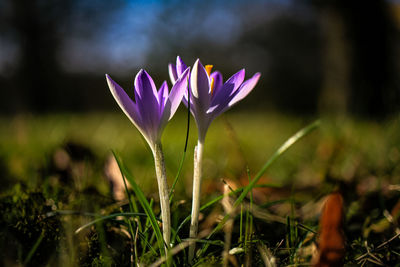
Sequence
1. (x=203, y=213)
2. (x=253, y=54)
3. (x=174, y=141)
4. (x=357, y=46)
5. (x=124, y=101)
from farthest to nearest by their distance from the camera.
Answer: (x=253, y=54) → (x=357, y=46) → (x=174, y=141) → (x=203, y=213) → (x=124, y=101)

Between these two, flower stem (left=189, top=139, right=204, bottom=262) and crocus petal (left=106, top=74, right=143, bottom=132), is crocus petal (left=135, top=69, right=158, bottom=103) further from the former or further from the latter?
flower stem (left=189, top=139, right=204, bottom=262)

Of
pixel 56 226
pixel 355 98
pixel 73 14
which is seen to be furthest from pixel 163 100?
pixel 73 14

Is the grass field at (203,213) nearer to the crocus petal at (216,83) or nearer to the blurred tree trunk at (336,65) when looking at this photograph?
the crocus petal at (216,83)

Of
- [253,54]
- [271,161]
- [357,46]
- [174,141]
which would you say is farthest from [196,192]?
[253,54]

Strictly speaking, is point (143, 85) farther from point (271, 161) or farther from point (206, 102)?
point (271, 161)

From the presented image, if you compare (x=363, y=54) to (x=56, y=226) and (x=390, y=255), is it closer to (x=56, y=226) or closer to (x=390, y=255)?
(x=390, y=255)

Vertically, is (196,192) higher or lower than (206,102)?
lower

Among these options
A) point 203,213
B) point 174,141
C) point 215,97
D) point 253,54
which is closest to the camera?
point 215,97
